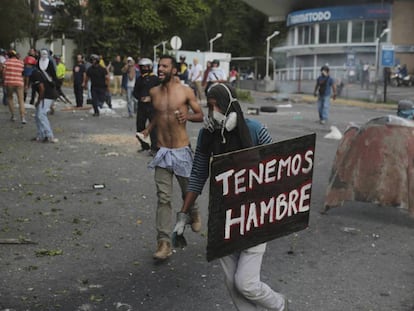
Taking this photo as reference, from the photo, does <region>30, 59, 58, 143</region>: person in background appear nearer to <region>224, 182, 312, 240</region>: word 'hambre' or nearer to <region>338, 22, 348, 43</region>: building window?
<region>224, 182, 312, 240</region>: word 'hambre'

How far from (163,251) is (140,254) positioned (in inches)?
14.2

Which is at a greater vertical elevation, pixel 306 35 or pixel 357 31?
pixel 357 31

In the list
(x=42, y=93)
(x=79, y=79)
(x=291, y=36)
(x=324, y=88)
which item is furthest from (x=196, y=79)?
(x=291, y=36)

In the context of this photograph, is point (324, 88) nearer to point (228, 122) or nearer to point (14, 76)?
point (14, 76)

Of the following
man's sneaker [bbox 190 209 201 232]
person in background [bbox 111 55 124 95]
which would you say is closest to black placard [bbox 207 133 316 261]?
man's sneaker [bbox 190 209 201 232]

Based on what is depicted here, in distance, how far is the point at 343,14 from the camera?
5147cm

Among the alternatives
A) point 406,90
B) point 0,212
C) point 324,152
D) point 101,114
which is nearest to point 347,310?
point 0,212

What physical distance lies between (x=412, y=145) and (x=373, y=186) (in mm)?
628

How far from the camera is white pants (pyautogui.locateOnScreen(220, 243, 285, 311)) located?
11.9 feet

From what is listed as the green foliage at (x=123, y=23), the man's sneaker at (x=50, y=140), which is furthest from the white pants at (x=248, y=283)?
the green foliage at (x=123, y=23)

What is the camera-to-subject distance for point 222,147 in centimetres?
378

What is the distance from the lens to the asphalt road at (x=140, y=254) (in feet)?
15.0

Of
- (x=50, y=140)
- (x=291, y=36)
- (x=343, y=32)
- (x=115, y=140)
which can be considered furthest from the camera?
(x=291, y=36)

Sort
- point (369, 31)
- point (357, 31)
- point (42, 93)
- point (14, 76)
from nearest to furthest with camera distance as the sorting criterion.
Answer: point (42, 93)
point (14, 76)
point (369, 31)
point (357, 31)
